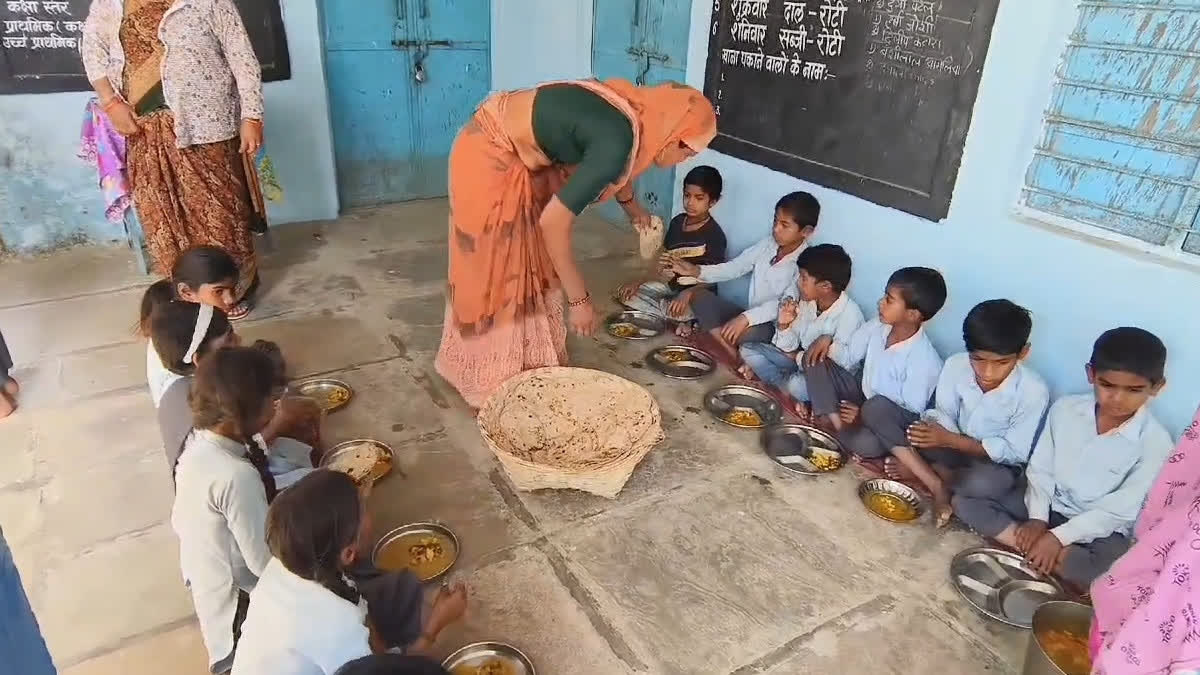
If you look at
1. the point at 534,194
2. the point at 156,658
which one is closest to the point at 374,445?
the point at 156,658

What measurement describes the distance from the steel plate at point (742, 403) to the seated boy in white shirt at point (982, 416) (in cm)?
51

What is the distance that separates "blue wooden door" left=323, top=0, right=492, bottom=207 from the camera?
485 cm

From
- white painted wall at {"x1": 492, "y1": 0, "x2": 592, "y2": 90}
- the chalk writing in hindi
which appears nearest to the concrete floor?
the chalk writing in hindi

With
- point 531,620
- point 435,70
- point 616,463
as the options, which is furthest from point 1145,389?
point 435,70

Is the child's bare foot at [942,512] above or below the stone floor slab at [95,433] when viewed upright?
above

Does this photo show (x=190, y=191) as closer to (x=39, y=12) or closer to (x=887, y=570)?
(x=39, y=12)

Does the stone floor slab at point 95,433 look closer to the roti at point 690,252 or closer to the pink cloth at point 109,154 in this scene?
the pink cloth at point 109,154

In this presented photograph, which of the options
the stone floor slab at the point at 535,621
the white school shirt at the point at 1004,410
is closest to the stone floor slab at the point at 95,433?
the stone floor slab at the point at 535,621

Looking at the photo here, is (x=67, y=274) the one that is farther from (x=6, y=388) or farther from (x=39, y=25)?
(x=6, y=388)

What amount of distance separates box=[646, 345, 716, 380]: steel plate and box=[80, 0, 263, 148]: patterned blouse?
2112 millimetres

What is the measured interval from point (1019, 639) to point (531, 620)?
1.26m

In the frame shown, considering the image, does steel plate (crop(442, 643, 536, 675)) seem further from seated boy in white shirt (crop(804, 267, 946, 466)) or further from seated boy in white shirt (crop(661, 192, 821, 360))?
seated boy in white shirt (crop(661, 192, 821, 360))

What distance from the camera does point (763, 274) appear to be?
3279mm

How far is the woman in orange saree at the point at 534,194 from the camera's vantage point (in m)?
2.22
